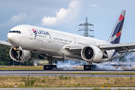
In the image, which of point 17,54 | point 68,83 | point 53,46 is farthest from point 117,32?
point 68,83

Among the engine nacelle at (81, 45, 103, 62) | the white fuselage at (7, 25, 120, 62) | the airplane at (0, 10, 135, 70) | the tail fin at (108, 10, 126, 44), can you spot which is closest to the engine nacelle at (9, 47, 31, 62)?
the airplane at (0, 10, 135, 70)

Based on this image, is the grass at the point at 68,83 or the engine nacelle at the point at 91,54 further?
the engine nacelle at the point at 91,54

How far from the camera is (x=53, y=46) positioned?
3728cm

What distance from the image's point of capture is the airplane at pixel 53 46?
3419 centimetres

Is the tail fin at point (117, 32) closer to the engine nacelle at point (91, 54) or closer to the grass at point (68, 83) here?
the engine nacelle at point (91, 54)

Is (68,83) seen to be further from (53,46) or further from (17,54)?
(17,54)

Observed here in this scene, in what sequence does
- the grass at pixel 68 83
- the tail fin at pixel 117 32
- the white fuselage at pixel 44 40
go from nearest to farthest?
1. the grass at pixel 68 83
2. the white fuselage at pixel 44 40
3. the tail fin at pixel 117 32

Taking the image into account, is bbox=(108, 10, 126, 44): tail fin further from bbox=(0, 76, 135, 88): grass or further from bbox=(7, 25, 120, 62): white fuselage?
bbox=(0, 76, 135, 88): grass

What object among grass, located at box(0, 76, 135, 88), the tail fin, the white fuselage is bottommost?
grass, located at box(0, 76, 135, 88)

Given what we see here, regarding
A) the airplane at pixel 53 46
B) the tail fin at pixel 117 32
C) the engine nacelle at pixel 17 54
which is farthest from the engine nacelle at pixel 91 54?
the tail fin at pixel 117 32

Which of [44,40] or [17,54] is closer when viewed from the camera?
[44,40]

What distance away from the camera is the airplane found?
34188 mm

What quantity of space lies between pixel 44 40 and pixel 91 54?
7.13 m

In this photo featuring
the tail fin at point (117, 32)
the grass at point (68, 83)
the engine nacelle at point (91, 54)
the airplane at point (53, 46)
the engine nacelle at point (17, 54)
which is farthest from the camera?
the tail fin at point (117, 32)
